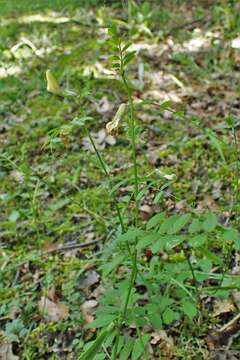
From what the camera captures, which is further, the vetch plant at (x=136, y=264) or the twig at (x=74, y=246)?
the twig at (x=74, y=246)

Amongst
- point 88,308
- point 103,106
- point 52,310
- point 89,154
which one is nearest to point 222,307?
point 88,308

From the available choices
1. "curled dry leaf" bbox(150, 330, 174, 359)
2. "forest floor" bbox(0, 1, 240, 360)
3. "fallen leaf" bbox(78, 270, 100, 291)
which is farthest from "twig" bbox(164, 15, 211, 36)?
"curled dry leaf" bbox(150, 330, 174, 359)

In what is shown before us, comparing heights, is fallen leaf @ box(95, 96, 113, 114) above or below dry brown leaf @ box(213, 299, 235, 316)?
above

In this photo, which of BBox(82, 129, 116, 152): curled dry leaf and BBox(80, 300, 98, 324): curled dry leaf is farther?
BBox(82, 129, 116, 152): curled dry leaf

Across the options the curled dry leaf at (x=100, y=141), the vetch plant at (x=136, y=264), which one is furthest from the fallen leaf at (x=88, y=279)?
the curled dry leaf at (x=100, y=141)

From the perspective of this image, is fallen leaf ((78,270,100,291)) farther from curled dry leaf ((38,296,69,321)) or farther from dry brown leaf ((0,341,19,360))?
dry brown leaf ((0,341,19,360))

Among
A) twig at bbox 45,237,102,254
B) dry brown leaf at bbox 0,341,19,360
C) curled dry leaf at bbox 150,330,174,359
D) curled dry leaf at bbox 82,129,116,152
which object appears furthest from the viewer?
curled dry leaf at bbox 82,129,116,152

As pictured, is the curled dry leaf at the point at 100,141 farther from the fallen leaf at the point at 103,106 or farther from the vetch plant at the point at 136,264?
the vetch plant at the point at 136,264

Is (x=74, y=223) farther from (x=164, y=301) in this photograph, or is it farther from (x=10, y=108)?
(x=10, y=108)

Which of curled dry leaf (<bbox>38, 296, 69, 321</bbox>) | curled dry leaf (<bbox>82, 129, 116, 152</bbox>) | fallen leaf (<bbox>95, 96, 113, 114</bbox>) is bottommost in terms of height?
curled dry leaf (<bbox>38, 296, 69, 321</bbox>)
